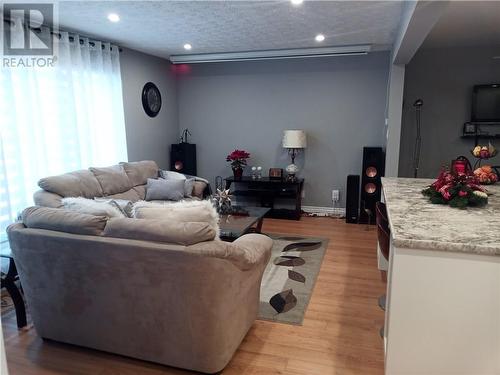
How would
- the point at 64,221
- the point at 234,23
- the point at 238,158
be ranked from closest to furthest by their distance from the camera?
1. the point at 64,221
2. the point at 234,23
3. the point at 238,158

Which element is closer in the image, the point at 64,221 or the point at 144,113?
the point at 64,221

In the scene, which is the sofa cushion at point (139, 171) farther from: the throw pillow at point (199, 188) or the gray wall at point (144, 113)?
the throw pillow at point (199, 188)

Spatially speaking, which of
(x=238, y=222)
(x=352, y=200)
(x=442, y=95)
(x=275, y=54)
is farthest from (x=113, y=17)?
(x=442, y=95)

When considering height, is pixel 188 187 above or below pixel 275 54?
below

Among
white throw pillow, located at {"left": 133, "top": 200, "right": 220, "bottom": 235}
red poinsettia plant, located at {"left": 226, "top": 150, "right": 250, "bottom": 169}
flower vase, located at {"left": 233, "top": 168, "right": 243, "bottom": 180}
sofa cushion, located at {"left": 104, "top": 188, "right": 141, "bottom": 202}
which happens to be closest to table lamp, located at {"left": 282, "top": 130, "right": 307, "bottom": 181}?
red poinsettia plant, located at {"left": 226, "top": 150, "right": 250, "bottom": 169}

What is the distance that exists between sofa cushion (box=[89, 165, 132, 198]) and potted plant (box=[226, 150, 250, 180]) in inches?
68.4

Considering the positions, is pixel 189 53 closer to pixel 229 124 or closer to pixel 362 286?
pixel 229 124

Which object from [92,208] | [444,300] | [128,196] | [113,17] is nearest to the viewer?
[444,300]

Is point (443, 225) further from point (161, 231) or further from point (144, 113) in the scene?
point (144, 113)

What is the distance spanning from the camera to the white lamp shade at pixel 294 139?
5.35m

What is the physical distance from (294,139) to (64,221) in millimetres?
3763

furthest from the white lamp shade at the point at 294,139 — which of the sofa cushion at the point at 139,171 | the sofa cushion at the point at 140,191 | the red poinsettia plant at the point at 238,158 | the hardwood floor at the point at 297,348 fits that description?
the hardwood floor at the point at 297,348

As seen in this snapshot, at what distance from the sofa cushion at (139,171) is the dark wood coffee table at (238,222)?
4.30 feet

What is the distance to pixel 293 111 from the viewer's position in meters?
5.66
